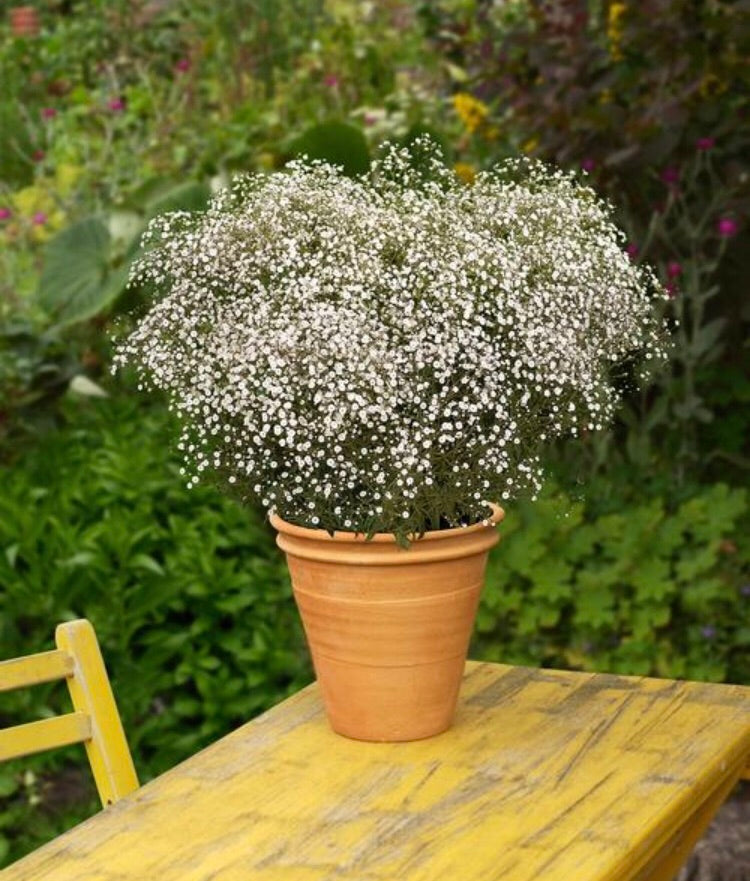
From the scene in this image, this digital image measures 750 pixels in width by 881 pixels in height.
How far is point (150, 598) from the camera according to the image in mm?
3645

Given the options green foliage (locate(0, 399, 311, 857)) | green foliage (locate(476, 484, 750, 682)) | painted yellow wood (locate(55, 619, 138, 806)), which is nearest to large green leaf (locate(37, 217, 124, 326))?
green foliage (locate(0, 399, 311, 857))

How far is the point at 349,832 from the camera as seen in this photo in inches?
70.2

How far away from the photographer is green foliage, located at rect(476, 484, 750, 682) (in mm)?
3732

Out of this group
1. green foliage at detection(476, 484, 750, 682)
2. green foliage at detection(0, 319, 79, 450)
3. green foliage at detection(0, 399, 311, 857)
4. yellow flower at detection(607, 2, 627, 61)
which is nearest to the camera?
green foliage at detection(0, 399, 311, 857)

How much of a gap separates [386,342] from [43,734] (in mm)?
663

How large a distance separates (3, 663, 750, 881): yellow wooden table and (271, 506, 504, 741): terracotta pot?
0.04 meters

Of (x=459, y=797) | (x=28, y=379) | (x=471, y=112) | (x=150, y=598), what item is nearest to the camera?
(x=459, y=797)

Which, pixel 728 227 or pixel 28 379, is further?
pixel 28 379

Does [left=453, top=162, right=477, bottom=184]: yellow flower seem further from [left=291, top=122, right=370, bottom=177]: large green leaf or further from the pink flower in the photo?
the pink flower

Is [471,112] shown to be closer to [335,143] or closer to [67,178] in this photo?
[335,143]

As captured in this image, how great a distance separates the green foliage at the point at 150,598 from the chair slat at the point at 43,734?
4.72 feet

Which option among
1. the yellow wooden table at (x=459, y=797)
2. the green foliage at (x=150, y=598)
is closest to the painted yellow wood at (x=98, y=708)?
the yellow wooden table at (x=459, y=797)

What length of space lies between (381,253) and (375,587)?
0.41 m

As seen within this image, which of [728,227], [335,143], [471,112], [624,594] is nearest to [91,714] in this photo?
[624,594]
